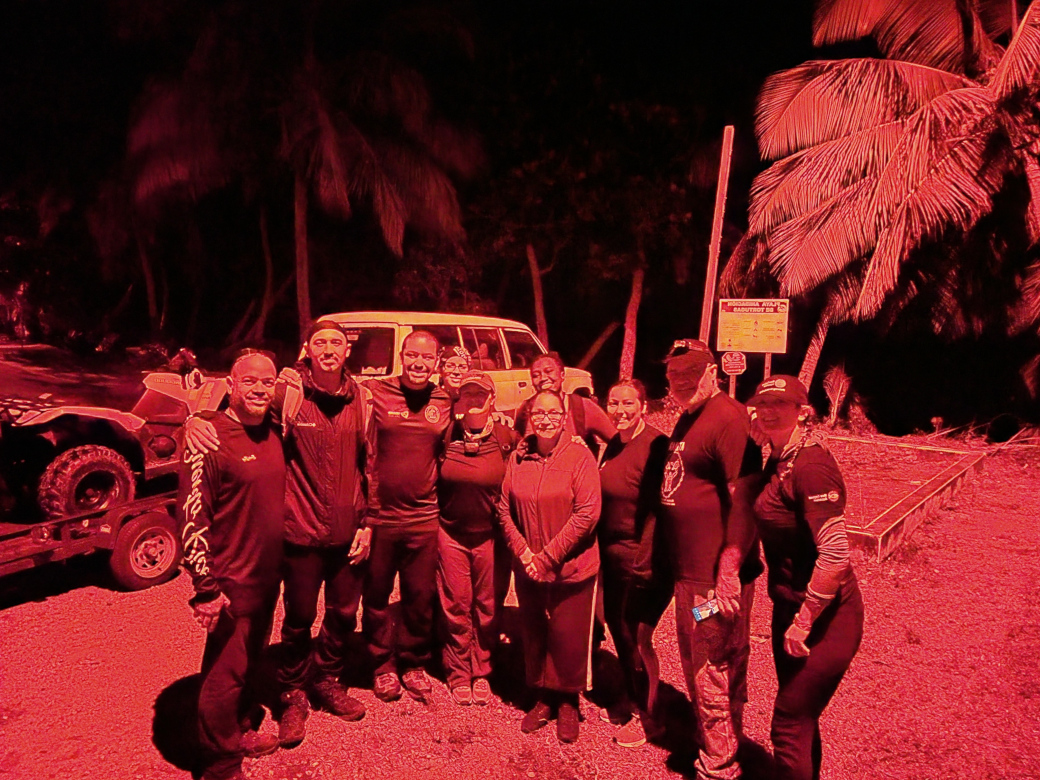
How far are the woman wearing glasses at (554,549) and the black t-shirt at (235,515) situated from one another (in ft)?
3.98

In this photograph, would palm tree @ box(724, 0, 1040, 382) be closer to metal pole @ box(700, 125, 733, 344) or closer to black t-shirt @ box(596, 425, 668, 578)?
metal pole @ box(700, 125, 733, 344)

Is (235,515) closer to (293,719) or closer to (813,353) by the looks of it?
(293,719)

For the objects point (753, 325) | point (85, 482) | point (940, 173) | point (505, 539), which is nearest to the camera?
point (505, 539)

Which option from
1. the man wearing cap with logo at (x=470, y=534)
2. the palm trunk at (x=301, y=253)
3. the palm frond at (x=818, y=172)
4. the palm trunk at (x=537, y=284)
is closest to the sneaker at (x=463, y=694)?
the man wearing cap with logo at (x=470, y=534)

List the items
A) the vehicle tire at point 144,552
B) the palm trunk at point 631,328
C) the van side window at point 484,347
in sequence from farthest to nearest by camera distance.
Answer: the palm trunk at point 631,328 < the van side window at point 484,347 < the vehicle tire at point 144,552

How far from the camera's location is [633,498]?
4020 mm

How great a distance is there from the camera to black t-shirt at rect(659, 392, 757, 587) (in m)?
3.44

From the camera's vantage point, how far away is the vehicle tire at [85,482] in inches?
232

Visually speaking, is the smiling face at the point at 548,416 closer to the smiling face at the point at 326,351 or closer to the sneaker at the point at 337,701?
the smiling face at the point at 326,351

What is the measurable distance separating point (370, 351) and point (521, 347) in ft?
8.08

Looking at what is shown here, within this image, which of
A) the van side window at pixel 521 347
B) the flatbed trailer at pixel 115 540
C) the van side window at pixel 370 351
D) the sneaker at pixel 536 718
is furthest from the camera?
the van side window at pixel 521 347

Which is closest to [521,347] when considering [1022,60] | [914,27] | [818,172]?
[818,172]

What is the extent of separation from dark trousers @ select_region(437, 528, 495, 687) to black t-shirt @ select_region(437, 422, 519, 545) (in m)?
0.08

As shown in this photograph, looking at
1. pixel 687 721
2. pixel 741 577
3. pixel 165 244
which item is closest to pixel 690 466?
pixel 741 577
